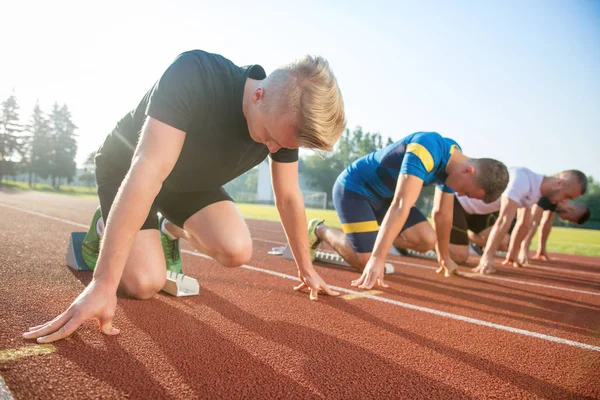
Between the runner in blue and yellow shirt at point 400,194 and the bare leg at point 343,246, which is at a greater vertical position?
the runner in blue and yellow shirt at point 400,194

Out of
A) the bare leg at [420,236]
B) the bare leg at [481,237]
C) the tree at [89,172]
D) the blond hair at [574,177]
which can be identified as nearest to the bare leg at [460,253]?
the bare leg at [420,236]

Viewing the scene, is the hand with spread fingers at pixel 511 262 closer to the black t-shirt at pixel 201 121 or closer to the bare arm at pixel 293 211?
the bare arm at pixel 293 211

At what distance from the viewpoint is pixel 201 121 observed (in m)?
2.51

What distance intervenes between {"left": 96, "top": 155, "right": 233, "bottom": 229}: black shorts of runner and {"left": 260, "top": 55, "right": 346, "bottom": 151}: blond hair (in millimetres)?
1471

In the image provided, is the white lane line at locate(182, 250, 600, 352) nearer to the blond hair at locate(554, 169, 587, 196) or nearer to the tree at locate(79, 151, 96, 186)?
the blond hair at locate(554, 169, 587, 196)

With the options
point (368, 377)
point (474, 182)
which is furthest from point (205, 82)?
point (474, 182)

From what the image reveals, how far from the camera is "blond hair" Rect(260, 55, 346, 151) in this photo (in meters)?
1.91

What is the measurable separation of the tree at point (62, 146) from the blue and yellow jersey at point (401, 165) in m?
59.6

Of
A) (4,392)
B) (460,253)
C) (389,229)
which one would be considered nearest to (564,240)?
(460,253)

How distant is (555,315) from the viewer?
3.55m

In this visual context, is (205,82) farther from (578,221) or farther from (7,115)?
(7,115)

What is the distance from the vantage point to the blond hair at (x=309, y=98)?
191cm

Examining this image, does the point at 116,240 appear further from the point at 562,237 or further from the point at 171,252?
the point at 562,237

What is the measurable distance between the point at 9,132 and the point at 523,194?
222ft
